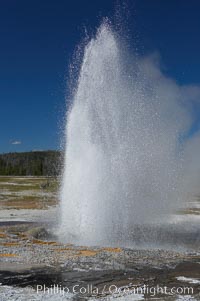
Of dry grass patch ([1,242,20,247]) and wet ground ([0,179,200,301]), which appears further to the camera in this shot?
dry grass patch ([1,242,20,247])

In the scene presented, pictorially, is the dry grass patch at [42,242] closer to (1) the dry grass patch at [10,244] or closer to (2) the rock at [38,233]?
(1) the dry grass patch at [10,244]

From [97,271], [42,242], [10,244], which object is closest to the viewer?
[97,271]

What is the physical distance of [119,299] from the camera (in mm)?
10086

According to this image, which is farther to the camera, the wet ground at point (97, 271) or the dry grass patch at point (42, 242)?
the dry grass patch at point (42, 242)

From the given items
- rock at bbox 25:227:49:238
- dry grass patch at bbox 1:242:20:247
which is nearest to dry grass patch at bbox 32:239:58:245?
dry grass patch at bbox 1:242:20:247

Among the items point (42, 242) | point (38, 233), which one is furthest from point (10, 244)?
point (38, 233)

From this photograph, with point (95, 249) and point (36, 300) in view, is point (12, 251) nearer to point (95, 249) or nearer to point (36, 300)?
point (95, 249)

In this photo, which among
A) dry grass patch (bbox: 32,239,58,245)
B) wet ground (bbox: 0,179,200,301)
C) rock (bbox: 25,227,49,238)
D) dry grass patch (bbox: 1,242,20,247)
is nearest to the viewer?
wet ground (bbox: 0,179,200,301)

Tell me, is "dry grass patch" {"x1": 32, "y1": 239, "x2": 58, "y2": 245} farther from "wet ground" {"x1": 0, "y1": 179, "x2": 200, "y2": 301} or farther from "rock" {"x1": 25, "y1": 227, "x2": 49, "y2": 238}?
"rock" {"x1": 25, "y1": 227, "x2": 49, "y2": 238}

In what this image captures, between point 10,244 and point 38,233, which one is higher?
point 38,233

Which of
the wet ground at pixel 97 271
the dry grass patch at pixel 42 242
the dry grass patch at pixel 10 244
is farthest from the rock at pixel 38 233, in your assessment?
the dry grass patch at pixel 10 244

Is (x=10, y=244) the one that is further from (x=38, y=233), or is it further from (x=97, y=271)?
(x=97, y=271)

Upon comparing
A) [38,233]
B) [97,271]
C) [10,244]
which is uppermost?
[38,233]

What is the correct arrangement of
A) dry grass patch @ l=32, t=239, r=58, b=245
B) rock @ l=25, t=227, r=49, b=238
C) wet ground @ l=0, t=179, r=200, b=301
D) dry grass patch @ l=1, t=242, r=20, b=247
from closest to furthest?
wet ground @ l=0, t=179, r=200, b=301 < dry grass patch @ l=1, t=242, r=20, b=247 < dry grass patch @ l=32, t=239, r=58, b=245 < rock @ l=25, t=227, r=49, b=238
